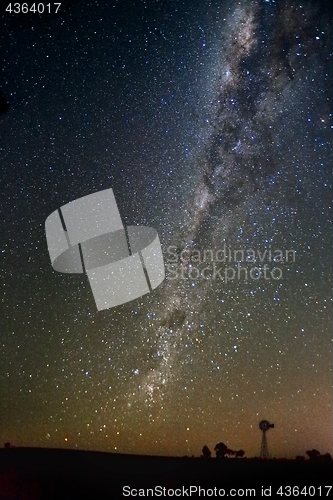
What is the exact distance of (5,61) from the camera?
264cm

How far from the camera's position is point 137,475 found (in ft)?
8.00

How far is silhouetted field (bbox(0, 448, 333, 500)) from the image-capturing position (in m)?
2.40

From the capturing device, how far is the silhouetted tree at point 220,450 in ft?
8.09

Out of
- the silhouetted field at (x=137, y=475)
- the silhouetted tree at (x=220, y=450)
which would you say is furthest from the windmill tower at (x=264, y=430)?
the silhouetted tree at (x=220, y=450)

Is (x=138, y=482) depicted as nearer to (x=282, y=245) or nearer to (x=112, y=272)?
(x=112, y=272)

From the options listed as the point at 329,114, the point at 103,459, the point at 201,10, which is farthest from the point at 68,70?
the point at 103,459

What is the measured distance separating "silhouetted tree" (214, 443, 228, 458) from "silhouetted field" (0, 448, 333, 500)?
26 millimetres

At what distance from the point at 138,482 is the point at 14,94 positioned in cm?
203

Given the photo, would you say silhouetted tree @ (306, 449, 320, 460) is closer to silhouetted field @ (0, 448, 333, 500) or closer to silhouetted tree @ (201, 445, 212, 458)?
silhouetted field @ (0, 448, 333, 500)

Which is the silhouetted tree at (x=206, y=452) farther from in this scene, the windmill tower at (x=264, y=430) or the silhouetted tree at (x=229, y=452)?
the windmill tower at (x=264, y=430)

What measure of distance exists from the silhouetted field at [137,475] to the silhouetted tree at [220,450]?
0.08 feet

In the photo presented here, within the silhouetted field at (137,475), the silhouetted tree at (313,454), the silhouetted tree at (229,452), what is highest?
the silhouetted tree at (229,452)

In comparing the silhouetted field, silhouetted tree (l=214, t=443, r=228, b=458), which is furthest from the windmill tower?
silhouetted tree (l=214, t=443, r=228, b=458)

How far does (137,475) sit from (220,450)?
414 millimetres
